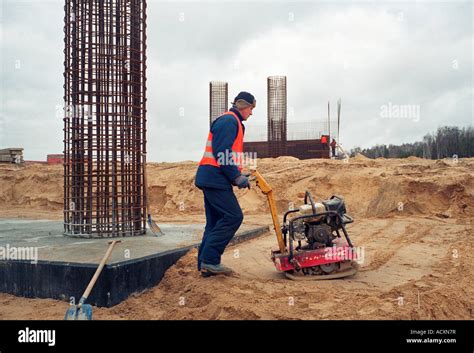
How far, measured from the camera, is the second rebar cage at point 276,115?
23109mm

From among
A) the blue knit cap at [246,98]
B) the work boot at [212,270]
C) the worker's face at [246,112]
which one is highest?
the blue knit cap at [246,98]

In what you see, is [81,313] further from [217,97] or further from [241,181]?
[217,97]

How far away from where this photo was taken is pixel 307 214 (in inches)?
202

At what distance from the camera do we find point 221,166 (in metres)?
4.84

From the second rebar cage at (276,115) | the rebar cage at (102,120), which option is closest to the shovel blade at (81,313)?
the rebar cage at (102,120)

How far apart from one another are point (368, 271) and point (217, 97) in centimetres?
1980

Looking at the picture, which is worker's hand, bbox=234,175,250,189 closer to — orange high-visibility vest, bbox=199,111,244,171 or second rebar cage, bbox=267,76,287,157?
orange high-visibility vest, bbox=199,111,244,171

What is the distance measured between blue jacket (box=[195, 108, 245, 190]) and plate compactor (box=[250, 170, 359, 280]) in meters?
0.34

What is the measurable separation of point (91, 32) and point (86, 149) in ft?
5.98

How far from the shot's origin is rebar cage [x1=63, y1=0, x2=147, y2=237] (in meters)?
6.84

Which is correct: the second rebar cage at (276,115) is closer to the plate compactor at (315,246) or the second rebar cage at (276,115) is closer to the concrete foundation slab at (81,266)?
the concrete foundation slab at (81,266)

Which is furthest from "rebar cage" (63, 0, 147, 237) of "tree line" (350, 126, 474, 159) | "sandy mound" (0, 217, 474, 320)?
"tree line" (350, 126, 474, 159)

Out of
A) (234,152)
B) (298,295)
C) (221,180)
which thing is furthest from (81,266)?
(298,295)

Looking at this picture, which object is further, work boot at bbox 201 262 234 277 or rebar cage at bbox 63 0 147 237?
rebar cage at bbox 63 0 147 237
